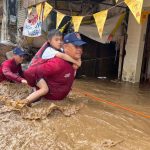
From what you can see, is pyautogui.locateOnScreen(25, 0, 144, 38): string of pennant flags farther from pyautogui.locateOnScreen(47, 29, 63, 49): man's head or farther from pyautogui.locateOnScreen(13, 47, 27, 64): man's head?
pyautogui.locateOnScreen(13, 47, 27, 64): man's head

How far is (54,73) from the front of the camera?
552 cm

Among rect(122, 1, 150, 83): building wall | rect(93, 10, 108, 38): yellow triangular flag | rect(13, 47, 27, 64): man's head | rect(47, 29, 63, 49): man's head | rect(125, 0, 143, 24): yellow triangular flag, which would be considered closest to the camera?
rect(47, 29, 63, 49): man's head

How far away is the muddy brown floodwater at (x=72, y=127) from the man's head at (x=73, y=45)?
2.76ft

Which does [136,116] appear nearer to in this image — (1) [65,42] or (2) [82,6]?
(1) [65,42]

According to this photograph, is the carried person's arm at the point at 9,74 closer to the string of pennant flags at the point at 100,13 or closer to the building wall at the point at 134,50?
the string of pennant flags at the point at 100,13

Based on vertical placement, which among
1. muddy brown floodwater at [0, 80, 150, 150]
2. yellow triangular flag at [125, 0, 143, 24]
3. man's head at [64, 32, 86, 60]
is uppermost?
yellow triangular flag at [125, 0, 143, 24]

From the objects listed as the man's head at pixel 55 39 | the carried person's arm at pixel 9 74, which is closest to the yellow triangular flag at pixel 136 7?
the man's head at pixel 55 39

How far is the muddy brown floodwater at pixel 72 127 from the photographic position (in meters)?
4.22

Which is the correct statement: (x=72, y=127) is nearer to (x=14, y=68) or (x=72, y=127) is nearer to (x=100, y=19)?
(x=14, y=68)

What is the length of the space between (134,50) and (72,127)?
21.5 feet

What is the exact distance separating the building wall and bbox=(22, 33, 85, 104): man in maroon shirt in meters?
5.42

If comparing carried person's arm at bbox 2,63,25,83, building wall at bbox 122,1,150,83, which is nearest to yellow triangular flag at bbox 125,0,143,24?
carried person's arm at bbox 2,63,25,83

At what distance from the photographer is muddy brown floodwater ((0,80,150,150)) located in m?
Result: 4.22

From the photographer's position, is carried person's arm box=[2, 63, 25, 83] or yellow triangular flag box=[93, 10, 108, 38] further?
yellow triangular flag box=[93, 10, 108, 38]
